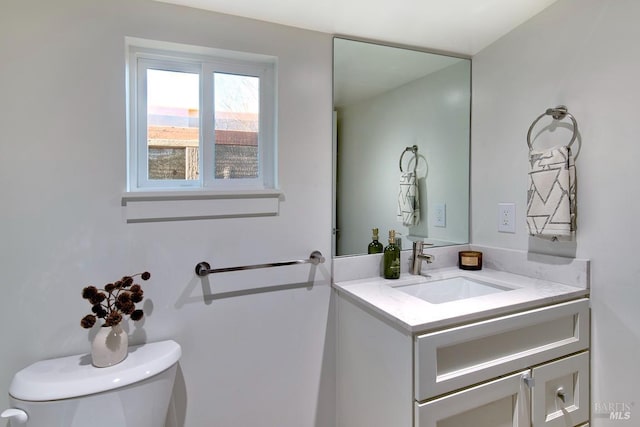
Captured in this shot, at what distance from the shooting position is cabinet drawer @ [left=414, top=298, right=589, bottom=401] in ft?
3.16

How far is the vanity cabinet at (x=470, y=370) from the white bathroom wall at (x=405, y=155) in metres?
0.41

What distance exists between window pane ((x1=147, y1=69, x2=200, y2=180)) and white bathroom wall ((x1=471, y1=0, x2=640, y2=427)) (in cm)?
140

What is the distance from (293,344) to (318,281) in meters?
0.27

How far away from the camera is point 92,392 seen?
0.93 meters

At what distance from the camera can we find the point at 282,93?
1321 mm

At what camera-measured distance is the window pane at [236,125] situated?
4.32 ft

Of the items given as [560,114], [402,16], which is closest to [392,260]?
[560,114]

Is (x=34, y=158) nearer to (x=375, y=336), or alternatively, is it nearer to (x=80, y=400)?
(x=80, y=400)

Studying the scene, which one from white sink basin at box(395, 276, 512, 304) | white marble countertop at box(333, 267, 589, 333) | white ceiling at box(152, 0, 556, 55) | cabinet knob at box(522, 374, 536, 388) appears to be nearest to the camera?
white marble countertop at box(333, 267, 589, 333)

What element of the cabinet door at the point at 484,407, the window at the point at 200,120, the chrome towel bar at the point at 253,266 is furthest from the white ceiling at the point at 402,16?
the cabinet door at the point at 484,407

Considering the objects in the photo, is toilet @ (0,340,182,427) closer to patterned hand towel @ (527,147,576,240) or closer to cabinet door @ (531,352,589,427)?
cabinet door @ (531,352,589,427)

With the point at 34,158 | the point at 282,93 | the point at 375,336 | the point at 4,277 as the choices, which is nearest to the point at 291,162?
the point at 282,93

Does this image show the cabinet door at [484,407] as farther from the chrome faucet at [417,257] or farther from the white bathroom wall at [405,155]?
the white bathroom wall at [405,155]

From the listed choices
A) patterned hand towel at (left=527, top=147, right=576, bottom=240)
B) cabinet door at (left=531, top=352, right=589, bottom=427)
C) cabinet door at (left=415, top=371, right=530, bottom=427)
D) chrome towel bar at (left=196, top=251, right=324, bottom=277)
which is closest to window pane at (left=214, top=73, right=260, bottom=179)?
chrome towel bar at (left=196, top=251, right=324, bottom=277)
